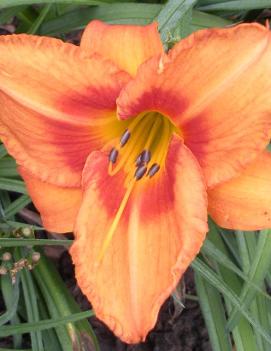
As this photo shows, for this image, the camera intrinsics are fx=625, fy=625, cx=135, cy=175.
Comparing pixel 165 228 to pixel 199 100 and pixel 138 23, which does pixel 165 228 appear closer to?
pixel 199 100

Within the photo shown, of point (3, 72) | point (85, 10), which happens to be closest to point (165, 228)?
point (3, 72)

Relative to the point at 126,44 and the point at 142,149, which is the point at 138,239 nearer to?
the point at 142,149

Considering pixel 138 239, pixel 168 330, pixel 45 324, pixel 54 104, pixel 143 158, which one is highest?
pixel 54 104

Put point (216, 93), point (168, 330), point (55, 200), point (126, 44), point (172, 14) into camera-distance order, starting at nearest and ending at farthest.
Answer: point (216, 93) → point (126, 44) → point (55, 200) → point (172, 14) → point (168, 330)

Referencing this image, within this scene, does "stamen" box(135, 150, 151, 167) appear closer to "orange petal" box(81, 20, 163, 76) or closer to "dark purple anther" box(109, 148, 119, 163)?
"dark purple anther" box(109, 148, 119, 163)

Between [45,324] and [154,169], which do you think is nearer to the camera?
[154,169]

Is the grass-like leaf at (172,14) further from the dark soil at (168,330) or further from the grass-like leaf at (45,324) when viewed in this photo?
the dark soil at (168,330)


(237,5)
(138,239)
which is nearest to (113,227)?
(138,239)

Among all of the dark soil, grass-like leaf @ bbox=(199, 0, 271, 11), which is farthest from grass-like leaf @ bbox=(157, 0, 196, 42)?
the dark soil
